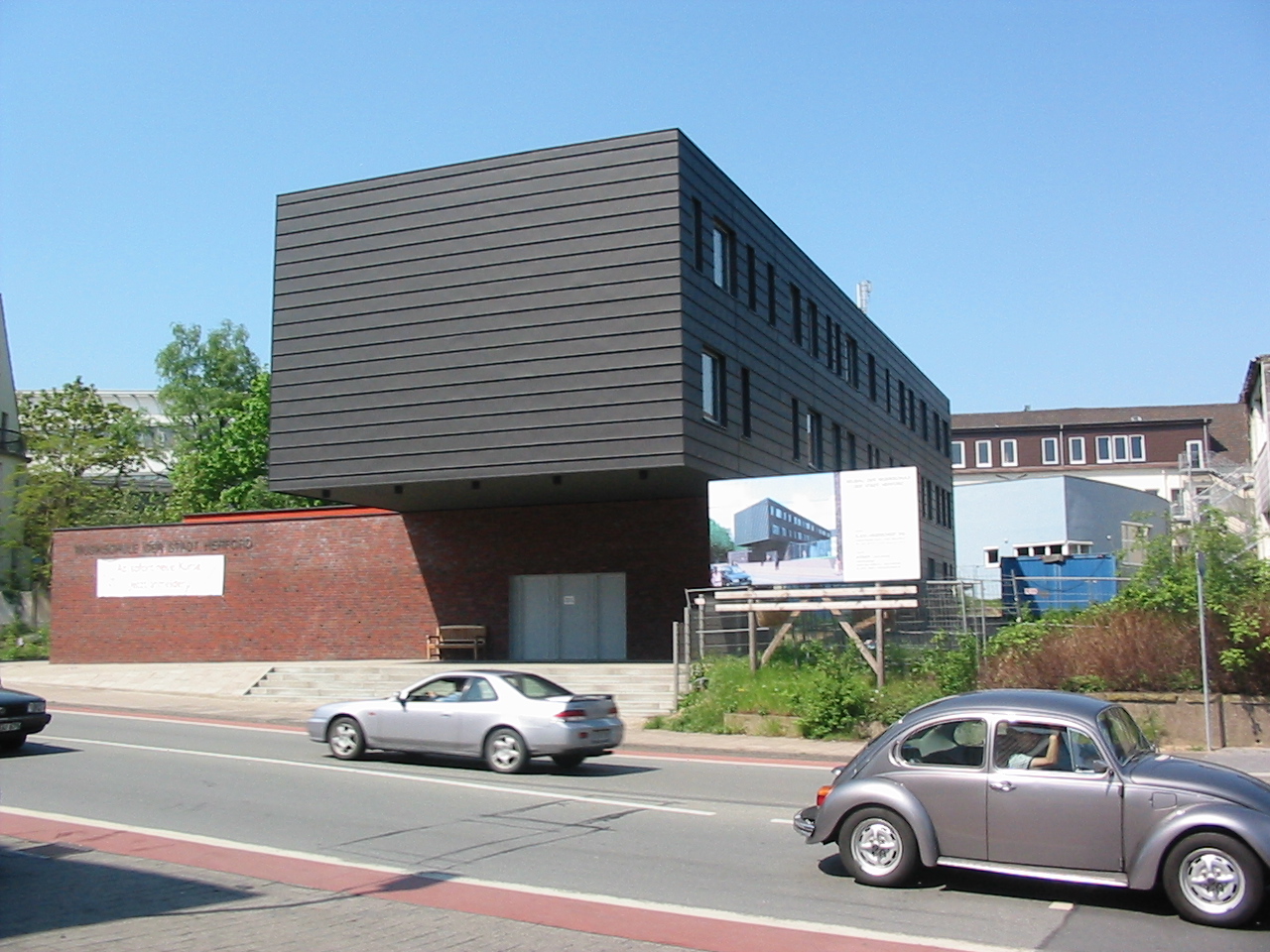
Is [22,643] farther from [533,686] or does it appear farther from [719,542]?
[533,686]

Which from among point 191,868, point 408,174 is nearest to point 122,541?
point 408,174

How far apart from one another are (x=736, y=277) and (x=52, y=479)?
37.7 meters

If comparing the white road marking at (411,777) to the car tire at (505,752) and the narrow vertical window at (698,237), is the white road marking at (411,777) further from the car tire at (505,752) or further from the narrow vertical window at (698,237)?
the narrow vertical window at (698,237)

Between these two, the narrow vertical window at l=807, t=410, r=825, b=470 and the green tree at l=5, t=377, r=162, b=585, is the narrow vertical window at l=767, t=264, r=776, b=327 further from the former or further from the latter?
the green tree at l=5, t=377, r=162, b=585

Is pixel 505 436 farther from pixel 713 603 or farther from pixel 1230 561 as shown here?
pixel 1230 561

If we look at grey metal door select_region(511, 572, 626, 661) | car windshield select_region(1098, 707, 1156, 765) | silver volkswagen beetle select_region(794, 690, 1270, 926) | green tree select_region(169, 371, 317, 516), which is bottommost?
silver volkswagen beetle select_region(794, 690, 1270, 926)

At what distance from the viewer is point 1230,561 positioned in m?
18.4

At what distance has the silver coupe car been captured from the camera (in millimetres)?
15242

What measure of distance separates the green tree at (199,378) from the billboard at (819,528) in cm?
4615

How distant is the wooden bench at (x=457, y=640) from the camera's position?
31.0 meters

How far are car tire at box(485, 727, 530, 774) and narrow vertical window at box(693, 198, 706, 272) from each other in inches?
564

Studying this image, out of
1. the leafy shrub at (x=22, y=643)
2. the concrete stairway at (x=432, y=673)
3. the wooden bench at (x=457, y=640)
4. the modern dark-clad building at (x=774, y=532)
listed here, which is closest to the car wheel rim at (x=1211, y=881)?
the concrete stairway at (x=432, y=673)

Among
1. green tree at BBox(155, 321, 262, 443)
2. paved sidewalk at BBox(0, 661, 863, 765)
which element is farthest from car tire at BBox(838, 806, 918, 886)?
green tree at BBox(155, 321, 262, 443)

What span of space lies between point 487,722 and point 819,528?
38.1 ft
